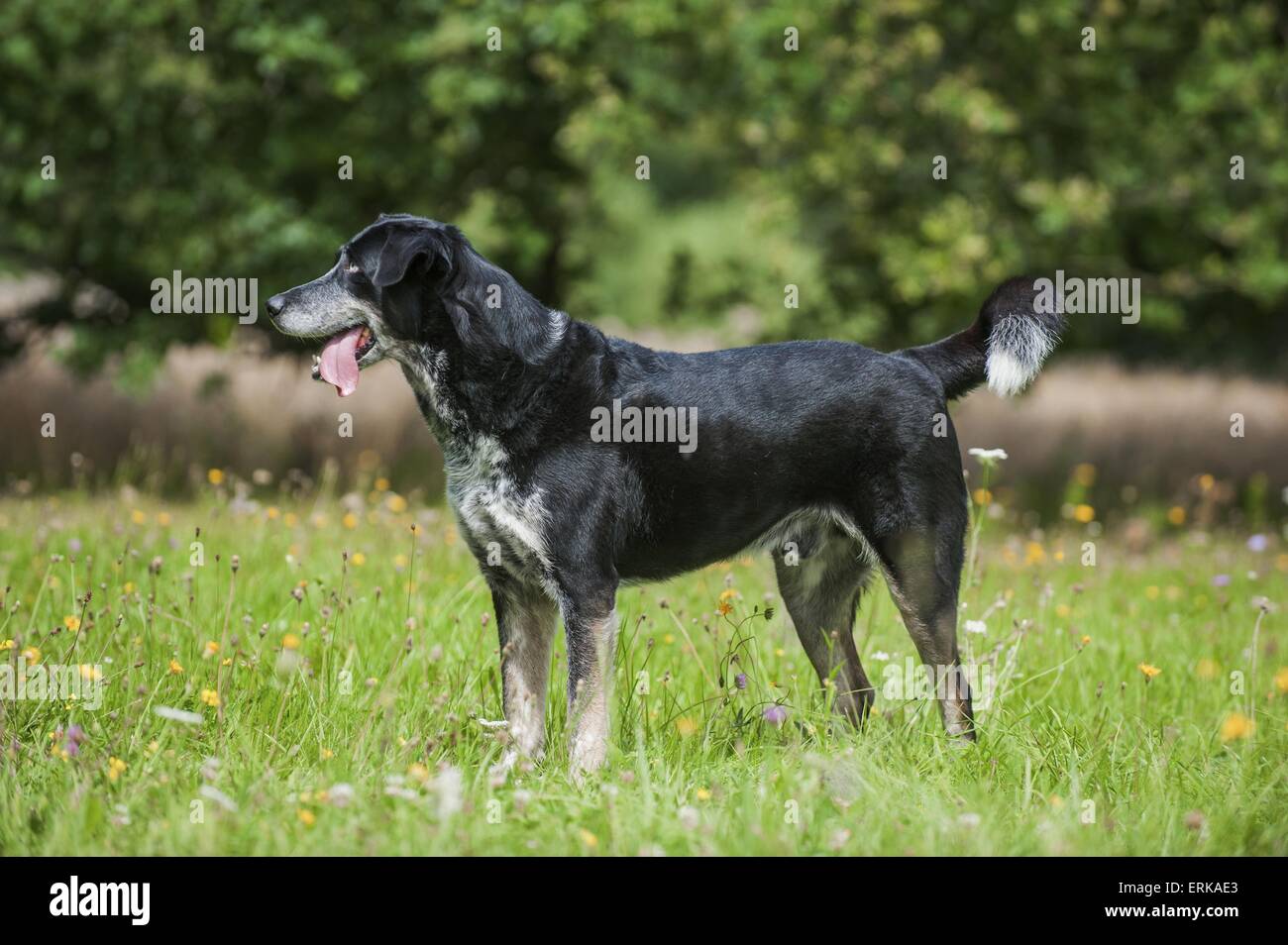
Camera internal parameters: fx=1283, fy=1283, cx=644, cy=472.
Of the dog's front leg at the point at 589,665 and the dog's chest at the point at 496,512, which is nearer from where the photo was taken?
the dog's front leg at the point at 589,665

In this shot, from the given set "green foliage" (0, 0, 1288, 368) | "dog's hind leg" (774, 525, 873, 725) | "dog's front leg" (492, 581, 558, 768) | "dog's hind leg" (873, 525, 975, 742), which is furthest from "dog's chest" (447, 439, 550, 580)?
"green foliage" (0, 0, 1288, 368)

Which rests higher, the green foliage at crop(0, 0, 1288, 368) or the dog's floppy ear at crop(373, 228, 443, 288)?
the green foliage at crop(0, 0, 1288, 368)

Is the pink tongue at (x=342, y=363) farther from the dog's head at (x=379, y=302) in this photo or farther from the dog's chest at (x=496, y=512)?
the dog's chest at (x=496, y=512)

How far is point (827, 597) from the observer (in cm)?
493

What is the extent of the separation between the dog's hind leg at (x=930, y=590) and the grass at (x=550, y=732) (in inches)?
6.9

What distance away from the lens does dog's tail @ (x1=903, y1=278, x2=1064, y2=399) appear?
472cm

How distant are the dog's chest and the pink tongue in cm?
44

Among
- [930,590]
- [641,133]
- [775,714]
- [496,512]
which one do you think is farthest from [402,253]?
[641,133]

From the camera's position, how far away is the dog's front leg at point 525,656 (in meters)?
4.38

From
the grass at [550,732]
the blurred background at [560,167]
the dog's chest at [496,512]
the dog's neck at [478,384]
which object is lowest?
the grass at [550,732]

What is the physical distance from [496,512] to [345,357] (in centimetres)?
74

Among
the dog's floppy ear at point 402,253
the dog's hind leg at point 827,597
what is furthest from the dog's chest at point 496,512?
the dog's hind leg at point 827,597

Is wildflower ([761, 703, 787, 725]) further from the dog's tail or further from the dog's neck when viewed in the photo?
the dog's tail

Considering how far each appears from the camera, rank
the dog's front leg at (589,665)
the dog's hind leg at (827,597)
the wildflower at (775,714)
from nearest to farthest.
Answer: the wildflower at (775,714) < the dog's front leg at (589,665) < the dog's hind leg at (827,597)
